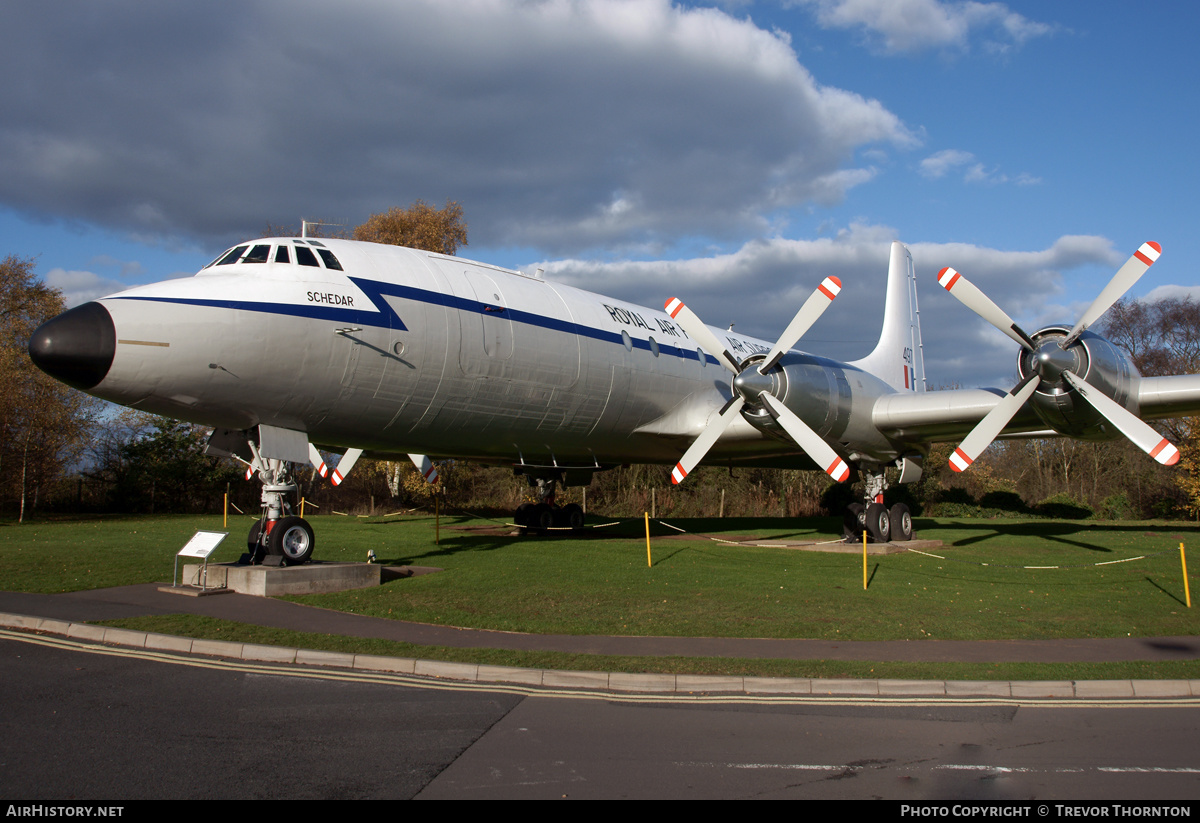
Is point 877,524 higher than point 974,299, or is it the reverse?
point 974,299

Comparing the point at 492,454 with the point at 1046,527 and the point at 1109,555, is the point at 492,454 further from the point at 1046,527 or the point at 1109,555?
the point at 1046,527

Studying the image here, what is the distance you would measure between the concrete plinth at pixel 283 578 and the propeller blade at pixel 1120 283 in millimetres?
12624

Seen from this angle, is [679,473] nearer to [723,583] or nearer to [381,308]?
[723,583]

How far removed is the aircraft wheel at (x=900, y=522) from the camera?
1841cm

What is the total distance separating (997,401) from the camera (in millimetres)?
15992

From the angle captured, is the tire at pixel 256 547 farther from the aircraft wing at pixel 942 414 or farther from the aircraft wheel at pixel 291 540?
the aircraft wing at pixel 942 414

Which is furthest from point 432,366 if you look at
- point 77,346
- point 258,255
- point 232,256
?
point 77,346

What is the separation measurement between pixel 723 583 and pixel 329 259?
Result: 8.02m

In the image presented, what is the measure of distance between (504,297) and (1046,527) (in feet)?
62.9

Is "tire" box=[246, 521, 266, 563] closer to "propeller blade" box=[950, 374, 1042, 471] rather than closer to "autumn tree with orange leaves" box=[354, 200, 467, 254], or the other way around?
"propeller blade" box=[950, 374, 1042, 471]

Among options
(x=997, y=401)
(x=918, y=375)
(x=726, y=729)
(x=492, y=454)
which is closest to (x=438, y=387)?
(x=492, y=454)

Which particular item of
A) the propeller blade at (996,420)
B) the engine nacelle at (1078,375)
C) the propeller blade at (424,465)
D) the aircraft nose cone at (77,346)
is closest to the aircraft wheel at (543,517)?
the propeller blade at (424,465)

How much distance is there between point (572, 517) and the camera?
2211 centimetres
